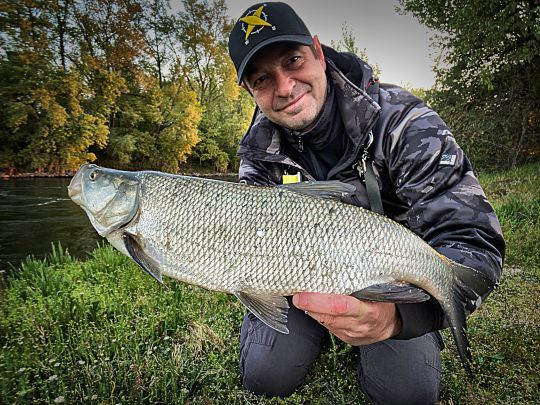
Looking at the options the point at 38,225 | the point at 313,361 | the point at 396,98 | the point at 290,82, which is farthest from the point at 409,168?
the point at 38,225

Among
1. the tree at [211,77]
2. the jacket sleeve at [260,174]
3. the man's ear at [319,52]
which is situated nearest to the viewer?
the man's ear at [319,52]

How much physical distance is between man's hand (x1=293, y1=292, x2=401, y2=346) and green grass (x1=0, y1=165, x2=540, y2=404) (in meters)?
0.63

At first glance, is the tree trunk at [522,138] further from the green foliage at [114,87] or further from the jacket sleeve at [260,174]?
the green foliage at [114,87]

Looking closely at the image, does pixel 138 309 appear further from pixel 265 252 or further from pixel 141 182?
pixel 265 252

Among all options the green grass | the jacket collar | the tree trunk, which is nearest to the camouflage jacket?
the jacket collar

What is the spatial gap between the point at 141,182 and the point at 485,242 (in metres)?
1.67

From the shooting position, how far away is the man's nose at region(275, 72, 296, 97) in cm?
232

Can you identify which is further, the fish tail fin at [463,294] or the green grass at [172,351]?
the green grass at [172,351]

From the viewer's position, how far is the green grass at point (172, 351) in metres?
2.19

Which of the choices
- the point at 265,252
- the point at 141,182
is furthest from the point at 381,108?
the point at 141,182

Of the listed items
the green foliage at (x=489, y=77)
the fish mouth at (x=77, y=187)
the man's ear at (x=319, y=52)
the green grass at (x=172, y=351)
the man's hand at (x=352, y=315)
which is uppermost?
the green foliage at (x=489, y=77)

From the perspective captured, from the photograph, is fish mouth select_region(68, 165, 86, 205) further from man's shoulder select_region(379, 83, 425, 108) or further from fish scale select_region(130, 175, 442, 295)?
man's shoulder select_region(379, 83, 425, 108)

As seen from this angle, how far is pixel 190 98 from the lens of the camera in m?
26.5

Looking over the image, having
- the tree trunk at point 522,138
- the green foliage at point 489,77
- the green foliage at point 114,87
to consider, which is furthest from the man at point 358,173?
the green foliage at point 114,87
